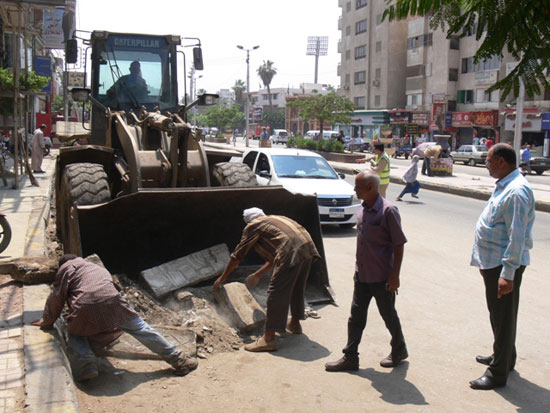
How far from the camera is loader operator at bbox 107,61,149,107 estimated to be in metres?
9.41

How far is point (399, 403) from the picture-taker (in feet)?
14.9

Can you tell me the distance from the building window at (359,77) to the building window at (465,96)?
17277 mm

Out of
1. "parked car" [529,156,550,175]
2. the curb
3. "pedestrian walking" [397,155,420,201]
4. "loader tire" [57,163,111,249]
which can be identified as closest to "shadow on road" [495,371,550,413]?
"loader tire" [57,163,111,249]

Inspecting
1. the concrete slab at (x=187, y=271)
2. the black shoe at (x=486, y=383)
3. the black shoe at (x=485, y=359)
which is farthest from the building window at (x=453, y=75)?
the black shoe at (x=486, y=383)

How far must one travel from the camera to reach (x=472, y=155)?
1540 inches

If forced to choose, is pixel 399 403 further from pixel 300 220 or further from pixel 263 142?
pixel 263 142

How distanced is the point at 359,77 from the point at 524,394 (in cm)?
6830

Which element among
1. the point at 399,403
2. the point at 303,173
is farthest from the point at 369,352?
the point at 303,173

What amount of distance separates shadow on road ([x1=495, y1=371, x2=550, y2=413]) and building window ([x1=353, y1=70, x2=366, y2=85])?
2622 inches

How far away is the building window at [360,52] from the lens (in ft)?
227

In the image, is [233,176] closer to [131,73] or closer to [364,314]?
[131,73]

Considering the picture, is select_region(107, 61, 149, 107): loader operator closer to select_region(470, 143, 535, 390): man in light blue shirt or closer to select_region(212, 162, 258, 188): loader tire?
select_region(212, 162, 258, 188): loader tire

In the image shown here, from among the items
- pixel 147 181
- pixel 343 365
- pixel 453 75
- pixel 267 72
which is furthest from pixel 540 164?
pixel 267 72

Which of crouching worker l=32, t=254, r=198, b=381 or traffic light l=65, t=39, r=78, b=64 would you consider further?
traffic light l=65, t=39, r=78, b=64
